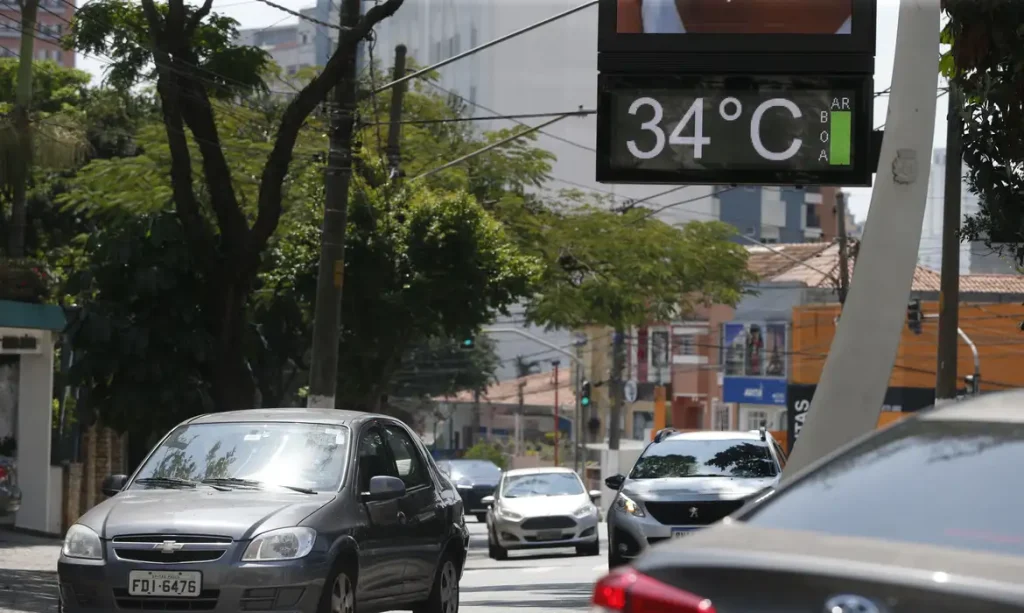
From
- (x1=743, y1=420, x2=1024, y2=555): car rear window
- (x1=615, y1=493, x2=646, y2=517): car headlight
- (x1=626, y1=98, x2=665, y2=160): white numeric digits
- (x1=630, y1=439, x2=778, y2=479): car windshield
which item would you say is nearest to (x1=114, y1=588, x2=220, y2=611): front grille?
(x1=626, y1=98, x2=665, y2=160): white numeric digits

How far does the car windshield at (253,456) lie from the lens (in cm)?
1046

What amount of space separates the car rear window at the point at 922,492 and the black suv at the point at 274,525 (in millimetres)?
5272

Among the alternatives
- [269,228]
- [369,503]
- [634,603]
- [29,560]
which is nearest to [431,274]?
[269,228]

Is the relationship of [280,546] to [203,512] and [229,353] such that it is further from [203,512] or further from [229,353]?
[229,353]

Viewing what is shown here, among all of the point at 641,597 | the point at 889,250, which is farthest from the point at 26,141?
the point at 641,597

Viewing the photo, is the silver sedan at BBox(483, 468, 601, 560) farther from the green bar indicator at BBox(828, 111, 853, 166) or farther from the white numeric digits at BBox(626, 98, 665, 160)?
the green bar indicator at BBox(828, 111, 853, 166)

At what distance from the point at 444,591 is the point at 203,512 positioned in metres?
2.68

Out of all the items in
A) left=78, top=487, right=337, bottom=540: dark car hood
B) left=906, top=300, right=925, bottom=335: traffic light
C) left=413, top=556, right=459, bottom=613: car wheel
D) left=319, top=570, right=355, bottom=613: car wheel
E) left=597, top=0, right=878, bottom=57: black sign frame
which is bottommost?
left=413, top=556, right=459, bottom=613: car wheel

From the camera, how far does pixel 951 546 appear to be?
13.4 feet

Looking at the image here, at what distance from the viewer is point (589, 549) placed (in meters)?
28.0

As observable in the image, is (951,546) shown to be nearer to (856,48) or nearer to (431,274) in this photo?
(856,48)

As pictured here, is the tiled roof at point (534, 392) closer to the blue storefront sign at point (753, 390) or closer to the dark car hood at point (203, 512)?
the blue storefront sign at point (753, 390)

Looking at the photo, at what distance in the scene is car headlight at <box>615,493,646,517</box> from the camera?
16453mm

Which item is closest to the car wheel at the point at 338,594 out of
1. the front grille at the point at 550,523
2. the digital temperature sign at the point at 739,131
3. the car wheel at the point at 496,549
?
the digital temperature sign at the point at 739,131
